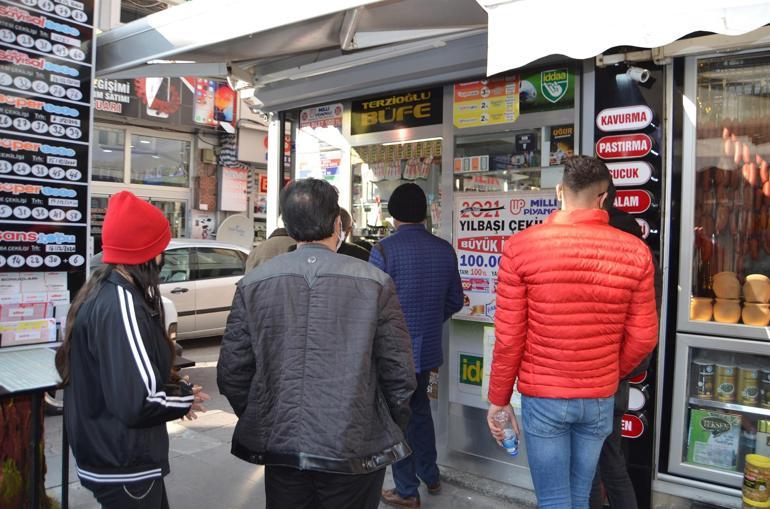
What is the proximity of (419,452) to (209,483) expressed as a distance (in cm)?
146

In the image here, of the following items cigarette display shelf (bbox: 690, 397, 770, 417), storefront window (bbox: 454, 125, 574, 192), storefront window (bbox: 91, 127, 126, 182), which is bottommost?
cigarette display shelf (bbox: 690, 397, 770, 417)

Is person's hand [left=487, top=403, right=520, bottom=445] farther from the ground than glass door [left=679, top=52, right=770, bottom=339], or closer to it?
closer to it

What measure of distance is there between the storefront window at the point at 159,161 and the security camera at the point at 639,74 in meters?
12.6

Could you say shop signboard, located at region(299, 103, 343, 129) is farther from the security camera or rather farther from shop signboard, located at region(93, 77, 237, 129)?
shop signboard, located at region(93, 77, 237, 129)

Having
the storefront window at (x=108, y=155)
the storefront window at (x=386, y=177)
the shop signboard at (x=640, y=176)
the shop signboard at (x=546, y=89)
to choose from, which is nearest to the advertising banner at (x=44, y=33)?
the storefront window at (x=386, y=177)

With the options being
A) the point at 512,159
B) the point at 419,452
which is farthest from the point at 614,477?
the point at 512,159

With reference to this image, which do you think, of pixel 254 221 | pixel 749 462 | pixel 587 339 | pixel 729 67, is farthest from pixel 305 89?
pixel 254 221

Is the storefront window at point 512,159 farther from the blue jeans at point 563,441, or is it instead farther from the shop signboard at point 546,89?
the blue jeans at point 563,441

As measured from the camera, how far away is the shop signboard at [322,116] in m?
5.25

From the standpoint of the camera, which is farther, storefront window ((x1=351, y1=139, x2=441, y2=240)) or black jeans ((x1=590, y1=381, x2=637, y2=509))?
storefront window ((x1=351, y1=139, x2=441, y2=240))

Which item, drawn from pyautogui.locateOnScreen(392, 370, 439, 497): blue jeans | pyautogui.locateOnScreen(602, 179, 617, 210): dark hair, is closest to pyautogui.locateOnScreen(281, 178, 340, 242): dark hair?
pyautogui.locateOnScreen(602, 179, 617, 210): dark hair

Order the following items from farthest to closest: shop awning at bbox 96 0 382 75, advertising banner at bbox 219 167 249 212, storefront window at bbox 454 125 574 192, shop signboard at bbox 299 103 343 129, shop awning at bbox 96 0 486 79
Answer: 1. advertising banner at bbox 219 167 249 212
2. shop signboard at bbox 299 103 343 129
3. storefront window at bbox 454 125 574 192
4. shop awning at bbox 96 0 486 79
5. shop awning at bbox 96 0 382 75

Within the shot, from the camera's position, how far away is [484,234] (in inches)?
168

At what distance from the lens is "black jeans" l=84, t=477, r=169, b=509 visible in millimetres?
2100
